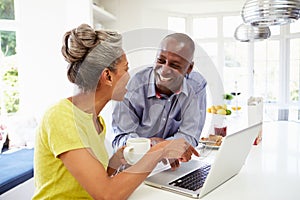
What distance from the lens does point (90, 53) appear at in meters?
0.94

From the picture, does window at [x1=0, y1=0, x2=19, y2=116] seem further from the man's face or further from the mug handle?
the mug handle

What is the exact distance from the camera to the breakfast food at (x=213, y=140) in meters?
1.54

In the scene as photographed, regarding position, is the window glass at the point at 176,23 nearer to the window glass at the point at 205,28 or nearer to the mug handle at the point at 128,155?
the window glass at the point at 205,28

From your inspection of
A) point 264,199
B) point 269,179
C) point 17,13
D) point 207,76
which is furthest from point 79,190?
point 17,13

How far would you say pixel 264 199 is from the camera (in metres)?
0.88

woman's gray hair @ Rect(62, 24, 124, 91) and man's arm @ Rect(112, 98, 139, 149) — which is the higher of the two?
woman's gray hair @ Rect(62, 24, 124, 91)

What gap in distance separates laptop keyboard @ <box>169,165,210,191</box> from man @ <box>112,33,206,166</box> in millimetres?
303

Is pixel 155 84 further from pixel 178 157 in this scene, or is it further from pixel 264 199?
pixel 264 199

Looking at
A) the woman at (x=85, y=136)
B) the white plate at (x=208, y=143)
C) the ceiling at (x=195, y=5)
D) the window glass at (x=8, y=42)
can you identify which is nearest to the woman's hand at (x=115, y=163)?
the woman at (x=85, y=136)

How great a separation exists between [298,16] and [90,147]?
1.34 m

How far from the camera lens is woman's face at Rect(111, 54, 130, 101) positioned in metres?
0.98

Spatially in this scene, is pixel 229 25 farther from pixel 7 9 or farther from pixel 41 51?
Result: pixel 7 9

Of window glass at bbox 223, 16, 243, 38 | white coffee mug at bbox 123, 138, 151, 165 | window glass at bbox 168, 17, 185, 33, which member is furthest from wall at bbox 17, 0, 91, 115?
window glass at bbox 223, 16, 243, 38

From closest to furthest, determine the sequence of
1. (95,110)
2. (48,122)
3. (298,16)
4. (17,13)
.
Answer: (48,122) → (95,110) → (298,16) → (17,13)
